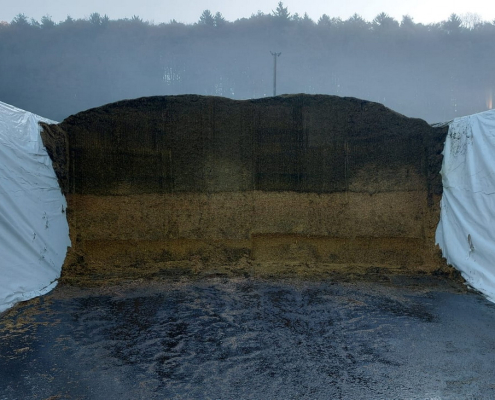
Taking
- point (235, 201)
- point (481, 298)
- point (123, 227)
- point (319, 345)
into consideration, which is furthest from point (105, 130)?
point (481, 298)

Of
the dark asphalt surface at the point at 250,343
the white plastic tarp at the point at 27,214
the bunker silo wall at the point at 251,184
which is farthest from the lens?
the bunker silo wall at the point at 251,184

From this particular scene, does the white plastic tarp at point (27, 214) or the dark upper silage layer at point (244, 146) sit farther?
the dark upper silage layer at point (244, 146)

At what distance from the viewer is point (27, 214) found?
4434mm

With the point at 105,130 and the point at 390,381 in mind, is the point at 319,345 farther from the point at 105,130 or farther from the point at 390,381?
the point at 105,130

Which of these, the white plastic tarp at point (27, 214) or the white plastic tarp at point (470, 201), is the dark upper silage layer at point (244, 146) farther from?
the white plastic tarp at point (27, 214)

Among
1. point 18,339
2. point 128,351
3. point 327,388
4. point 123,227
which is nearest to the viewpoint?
point 327,388

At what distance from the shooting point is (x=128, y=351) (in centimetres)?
292

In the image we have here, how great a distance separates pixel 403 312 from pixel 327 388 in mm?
1651

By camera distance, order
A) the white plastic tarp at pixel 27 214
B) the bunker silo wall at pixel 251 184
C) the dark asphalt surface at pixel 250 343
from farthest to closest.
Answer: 1. the bunker silo wall at pixel 251 184
2. the white plastic tarp at pixel 27 214
3. the dark asphalt surface at pixel 250 343

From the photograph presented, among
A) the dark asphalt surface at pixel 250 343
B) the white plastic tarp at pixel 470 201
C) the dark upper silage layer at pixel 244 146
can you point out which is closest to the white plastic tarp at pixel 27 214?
the dark asphalt surface at pixel 250 343

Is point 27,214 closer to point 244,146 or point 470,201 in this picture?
point 244,146

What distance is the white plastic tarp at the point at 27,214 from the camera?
4047 millimetres

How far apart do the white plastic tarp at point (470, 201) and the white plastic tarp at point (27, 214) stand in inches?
184

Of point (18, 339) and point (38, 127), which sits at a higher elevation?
point (38, 127)
